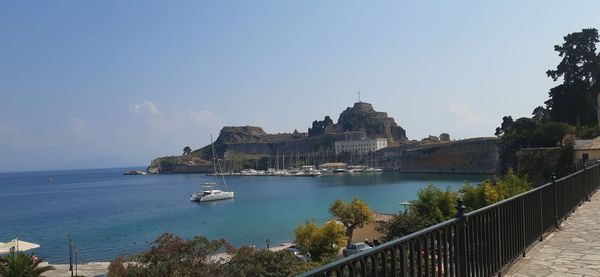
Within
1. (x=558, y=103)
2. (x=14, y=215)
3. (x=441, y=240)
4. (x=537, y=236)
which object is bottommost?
(x=14, y=215)

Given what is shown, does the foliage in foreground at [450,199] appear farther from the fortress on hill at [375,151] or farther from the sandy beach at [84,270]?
the fortress on hill at [375,151]

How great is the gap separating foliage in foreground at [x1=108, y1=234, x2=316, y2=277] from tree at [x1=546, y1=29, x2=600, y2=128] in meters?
36.4

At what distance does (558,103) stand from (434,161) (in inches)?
3174

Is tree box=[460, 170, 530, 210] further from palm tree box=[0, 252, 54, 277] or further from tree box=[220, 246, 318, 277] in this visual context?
palm tree box=[0, 252, 54, 277]

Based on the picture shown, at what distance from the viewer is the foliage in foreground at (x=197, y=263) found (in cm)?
1884

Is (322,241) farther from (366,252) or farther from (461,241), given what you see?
(366,252)

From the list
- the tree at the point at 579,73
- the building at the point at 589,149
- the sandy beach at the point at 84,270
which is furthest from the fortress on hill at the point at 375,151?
the sandy beach at the point at 84,270

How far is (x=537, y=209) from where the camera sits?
24.3ft

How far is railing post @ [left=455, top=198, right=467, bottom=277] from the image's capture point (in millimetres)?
4395

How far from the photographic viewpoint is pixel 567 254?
661 centimetres

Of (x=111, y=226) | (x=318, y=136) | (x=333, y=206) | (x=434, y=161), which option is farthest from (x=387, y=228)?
(x=318, y=136)

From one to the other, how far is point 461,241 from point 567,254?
307cm

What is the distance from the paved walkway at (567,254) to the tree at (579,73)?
137 ft

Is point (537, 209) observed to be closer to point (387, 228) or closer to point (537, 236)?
point (537, 236)
